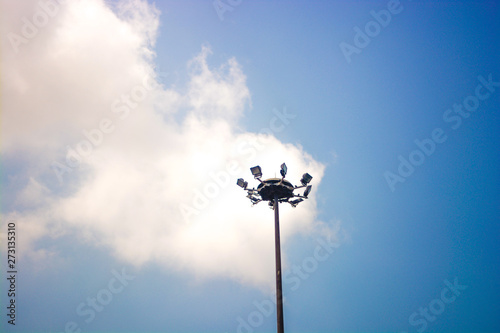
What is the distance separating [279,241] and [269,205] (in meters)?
2.32

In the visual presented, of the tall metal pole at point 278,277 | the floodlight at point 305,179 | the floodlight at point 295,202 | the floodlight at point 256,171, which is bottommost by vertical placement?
the tall metal pole at point 278,277

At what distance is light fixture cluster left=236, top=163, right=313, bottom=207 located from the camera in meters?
9.41

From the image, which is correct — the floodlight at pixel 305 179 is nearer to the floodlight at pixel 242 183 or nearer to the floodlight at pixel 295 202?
the floodlight at pixel 295 202

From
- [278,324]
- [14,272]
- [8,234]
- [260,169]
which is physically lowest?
[278,324]

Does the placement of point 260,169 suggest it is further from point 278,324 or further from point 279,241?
point 278,324

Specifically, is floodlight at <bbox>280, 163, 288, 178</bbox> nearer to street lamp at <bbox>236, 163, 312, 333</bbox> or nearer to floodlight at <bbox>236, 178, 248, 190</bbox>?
street lamp at <bbox>236, 163, 312, 333</bbox>

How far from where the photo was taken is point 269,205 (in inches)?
432

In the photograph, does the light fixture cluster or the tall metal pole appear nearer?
the tall metal pole

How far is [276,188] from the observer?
30.9ft

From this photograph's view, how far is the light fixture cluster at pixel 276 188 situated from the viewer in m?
9.41

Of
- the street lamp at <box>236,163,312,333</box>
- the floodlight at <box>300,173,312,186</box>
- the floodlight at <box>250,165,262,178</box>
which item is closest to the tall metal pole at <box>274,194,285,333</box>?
the street lamp at <box>236,163,312,333</box>

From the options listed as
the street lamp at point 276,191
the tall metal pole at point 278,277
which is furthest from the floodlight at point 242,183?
the tall metal pole at point 278,277

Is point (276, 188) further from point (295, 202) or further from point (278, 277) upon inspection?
point (278, 277)

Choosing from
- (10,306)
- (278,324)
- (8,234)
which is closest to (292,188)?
(278,324)
